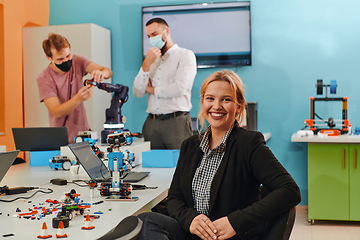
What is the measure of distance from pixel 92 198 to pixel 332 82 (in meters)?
2.82

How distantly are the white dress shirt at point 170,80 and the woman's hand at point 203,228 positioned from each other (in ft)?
6.41

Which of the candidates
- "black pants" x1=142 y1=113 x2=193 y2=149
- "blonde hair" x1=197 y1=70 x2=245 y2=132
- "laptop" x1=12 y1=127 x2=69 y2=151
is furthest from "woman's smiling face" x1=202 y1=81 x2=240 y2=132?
"black pants" x1=142 y1=113 x2=193 y2=149

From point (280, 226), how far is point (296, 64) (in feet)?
9.91

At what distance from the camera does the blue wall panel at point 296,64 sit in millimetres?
3883

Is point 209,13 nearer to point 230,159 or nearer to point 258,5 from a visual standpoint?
point 258,5

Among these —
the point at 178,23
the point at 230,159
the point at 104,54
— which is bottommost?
the point at 230,159

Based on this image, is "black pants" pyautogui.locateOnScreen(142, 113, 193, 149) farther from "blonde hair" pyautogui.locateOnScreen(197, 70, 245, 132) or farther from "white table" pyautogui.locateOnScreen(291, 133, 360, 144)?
"blonde hair" pyautogui.locateOnScreen(197, 70, 245, 132)

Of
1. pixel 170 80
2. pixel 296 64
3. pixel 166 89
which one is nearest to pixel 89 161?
pixel 166 89

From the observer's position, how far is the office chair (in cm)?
125

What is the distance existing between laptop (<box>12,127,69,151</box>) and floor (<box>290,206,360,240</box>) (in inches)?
80.7

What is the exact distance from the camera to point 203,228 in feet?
4.50

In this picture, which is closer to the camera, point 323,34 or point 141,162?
point 141,162

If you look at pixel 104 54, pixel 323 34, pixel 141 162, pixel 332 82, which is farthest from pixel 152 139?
pixel 323 34

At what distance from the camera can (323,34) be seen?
3920 millimetres
